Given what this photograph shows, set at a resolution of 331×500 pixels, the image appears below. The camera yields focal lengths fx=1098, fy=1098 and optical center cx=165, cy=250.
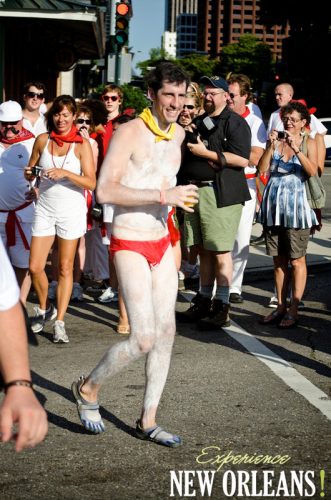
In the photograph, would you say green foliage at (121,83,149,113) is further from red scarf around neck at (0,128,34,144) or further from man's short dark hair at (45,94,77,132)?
man's short dark hair at (45,94,77,132)

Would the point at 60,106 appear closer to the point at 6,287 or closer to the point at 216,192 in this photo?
the point at 216,192

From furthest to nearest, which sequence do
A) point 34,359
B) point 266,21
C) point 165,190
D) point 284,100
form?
point 266,21
point 284,100
point 34,359
point 165,190

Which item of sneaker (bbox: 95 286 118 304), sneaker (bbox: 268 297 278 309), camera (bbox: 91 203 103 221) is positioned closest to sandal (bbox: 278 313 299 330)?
sneaker (bbox: 268 297 278 309)

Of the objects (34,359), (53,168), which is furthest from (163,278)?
(53,168)

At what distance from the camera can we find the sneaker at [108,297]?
10602 mm

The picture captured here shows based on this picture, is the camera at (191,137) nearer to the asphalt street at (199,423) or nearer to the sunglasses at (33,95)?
the asphalt street at (199,423)

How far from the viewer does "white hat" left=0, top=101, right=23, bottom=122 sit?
350 inches

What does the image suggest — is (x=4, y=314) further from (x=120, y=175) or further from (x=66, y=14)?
(x=66, y=14)

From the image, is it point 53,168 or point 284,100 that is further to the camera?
point 284,100

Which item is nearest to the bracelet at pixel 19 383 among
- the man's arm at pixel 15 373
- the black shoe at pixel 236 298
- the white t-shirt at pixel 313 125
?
the man's arm at pixel 15 373

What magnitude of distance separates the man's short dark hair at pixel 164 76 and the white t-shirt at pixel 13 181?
3.08 meters

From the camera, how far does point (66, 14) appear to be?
15.2m

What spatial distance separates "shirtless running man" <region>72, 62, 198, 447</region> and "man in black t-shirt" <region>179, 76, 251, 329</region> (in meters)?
2.15

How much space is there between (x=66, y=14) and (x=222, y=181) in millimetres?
7067
